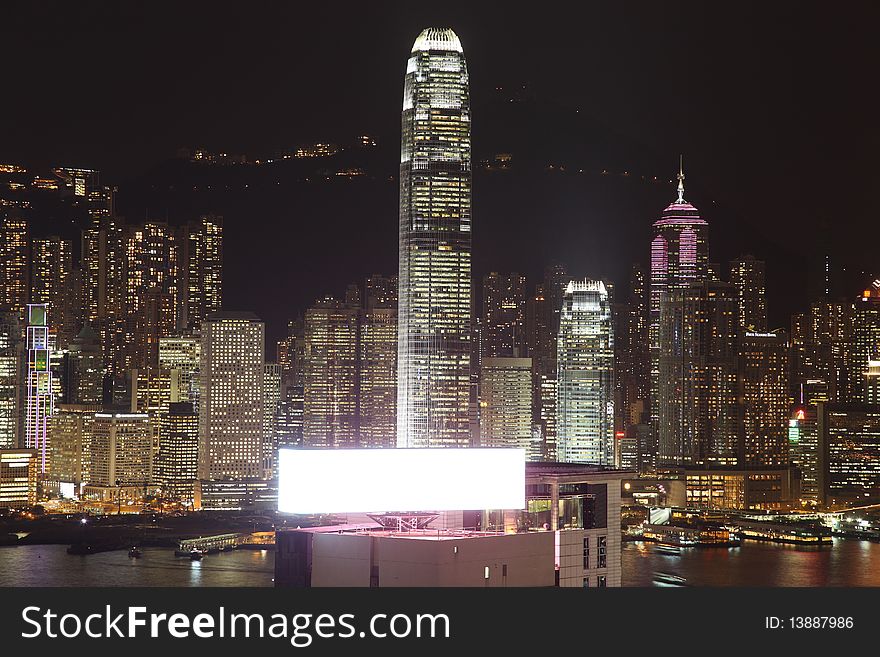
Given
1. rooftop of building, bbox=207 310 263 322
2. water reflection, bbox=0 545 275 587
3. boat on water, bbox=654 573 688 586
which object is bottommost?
water reflection, bbox=0 545 275 587

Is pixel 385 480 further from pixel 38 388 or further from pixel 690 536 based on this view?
pixel 38 388

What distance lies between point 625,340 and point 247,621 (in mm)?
29825

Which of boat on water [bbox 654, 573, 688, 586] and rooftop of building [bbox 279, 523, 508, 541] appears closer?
rooftop of building [bbox 279, 523, 508, 541]

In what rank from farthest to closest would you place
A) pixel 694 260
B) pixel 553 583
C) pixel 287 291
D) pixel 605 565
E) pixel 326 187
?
pixel 694 260 < pixel 287 291 < pixel 326 187 < pixel 605 565 < pixel 553 583

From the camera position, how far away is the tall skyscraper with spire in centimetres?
2405

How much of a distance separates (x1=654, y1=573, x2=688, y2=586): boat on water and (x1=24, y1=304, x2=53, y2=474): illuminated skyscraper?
16.7 m

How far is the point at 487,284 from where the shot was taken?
88.6ft

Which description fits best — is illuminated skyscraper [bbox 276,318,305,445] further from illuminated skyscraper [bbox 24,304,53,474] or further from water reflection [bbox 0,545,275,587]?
water reflection [bbox 0,545,275,587]

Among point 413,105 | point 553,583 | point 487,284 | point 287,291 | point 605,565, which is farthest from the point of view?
point 287,291

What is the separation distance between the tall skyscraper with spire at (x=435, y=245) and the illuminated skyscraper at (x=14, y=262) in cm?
811

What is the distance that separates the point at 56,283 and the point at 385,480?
89.2ft

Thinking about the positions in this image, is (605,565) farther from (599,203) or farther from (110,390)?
(110,390)

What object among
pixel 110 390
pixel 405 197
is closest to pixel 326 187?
pixel 405 197

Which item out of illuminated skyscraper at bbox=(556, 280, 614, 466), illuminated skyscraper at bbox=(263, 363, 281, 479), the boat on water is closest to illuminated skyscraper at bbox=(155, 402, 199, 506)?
illuminated skyscraper at bbox=(263, 363, 281, 479)
